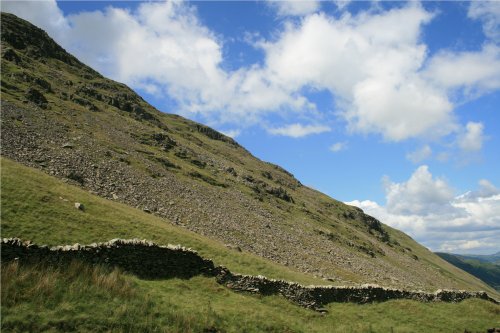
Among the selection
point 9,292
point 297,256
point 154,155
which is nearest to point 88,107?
point 154,155

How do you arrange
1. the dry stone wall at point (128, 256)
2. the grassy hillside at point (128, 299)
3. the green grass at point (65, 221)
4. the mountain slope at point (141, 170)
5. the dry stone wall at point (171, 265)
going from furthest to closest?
the mountain slope at point (141, 170) → the green grass at point (65, 221) → the dry stone wall at point (171, 265) → the dry stone wall at point (128, 256) → the grassy hillside at point (128, 299)

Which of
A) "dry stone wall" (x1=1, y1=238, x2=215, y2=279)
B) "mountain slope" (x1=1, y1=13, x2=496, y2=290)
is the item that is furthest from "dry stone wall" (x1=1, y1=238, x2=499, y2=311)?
"mountain slope" (x1=1, y1=13, x2=496, y2=290)

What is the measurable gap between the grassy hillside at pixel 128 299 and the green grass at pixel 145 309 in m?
0.05

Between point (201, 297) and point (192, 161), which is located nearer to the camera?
point (201, 297)

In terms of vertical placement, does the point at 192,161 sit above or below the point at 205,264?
above

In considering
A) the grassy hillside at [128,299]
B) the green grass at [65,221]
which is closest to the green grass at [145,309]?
the grassy hillside at [128,299]

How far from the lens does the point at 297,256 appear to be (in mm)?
67125

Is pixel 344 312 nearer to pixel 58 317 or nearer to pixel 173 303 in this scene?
pixel 173 303

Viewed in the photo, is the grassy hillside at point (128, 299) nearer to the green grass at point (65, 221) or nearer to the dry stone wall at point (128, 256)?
the green grass at point (65, 221)

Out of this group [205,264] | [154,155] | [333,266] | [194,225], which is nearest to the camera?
[205,264]

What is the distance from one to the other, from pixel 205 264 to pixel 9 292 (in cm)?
1357

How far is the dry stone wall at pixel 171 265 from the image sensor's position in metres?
19.8

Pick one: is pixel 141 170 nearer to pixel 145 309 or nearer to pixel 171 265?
pixel 171 265

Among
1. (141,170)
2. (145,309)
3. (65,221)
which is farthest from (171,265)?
(141,170)
